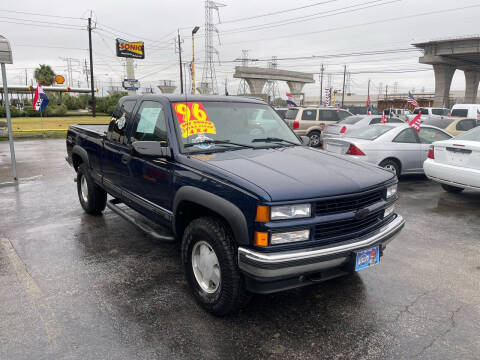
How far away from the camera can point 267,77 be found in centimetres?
6769

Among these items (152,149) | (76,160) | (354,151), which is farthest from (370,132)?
(152,149)

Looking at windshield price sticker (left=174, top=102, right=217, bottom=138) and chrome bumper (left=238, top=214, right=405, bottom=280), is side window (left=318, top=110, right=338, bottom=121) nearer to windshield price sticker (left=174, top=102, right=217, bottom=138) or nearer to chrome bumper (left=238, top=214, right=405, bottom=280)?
windshield price sticker (left=174, top=102, right=217, bottom=138)

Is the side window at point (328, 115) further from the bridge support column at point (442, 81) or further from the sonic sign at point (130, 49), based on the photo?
the bridge support column at point (442, 81)

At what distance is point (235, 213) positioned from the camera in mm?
2857

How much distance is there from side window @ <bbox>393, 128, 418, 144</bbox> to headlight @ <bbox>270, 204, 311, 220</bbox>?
697 centimetres

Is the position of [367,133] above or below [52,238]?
above

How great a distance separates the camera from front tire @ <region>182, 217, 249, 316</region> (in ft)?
9.88

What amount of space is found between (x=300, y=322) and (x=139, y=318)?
1.40 m

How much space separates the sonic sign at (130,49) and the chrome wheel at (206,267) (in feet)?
153

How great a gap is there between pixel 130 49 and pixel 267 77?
28336 millimetres

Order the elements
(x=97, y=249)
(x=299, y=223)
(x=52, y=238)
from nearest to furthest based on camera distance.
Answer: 1. (x=299, y=223)
2. (x=97, y=249)
3. (x=52, y=238)

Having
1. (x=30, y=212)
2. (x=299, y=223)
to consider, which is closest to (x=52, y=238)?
(x=30, y=212)

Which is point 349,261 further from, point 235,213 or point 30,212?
point 30,212

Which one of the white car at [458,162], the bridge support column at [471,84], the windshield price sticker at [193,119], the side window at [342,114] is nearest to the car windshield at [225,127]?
the windshield price sticker at [193,119]
